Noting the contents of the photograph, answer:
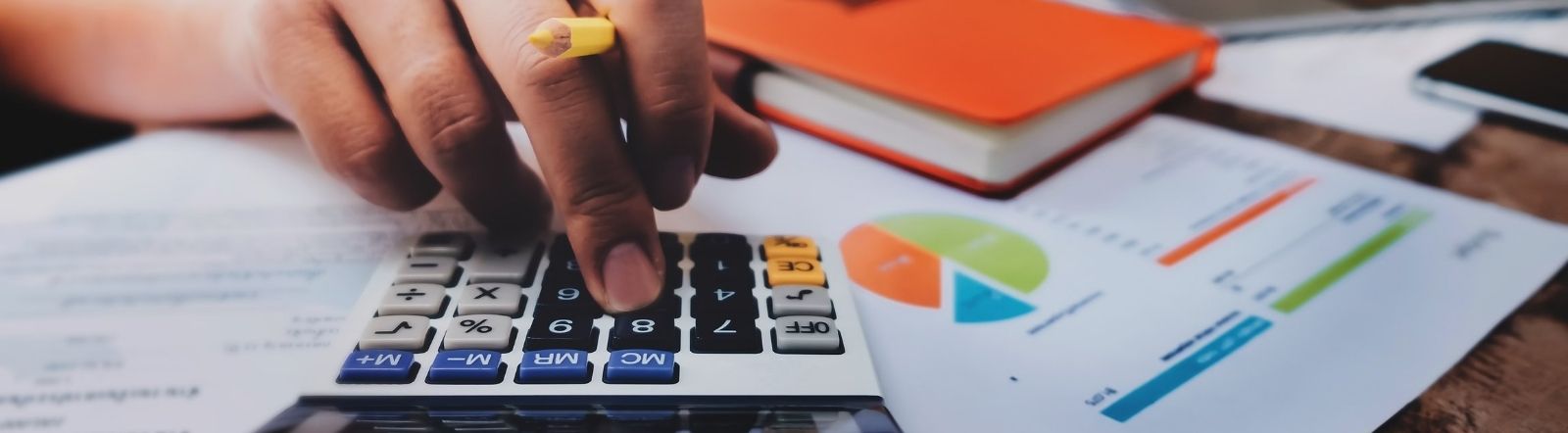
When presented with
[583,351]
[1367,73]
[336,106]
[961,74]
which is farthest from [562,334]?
[1367,73]

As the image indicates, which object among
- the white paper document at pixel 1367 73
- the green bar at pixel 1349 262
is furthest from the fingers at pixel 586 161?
the white paper document at pixel 1367 73

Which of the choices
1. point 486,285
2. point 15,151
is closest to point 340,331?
point 486,285

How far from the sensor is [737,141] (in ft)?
1.06

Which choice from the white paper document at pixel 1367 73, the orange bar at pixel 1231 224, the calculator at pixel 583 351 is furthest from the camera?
the white paper document at pixel 1367 73

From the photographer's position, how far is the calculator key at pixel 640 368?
237mm

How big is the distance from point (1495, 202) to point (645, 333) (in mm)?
353

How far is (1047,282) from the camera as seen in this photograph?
0.32 metres

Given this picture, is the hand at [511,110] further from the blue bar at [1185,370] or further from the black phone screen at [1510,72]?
the black phone screen at [1510,72]

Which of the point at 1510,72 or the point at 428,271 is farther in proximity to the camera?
the point at 1510,72

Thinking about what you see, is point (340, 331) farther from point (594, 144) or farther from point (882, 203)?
point (882, 203)

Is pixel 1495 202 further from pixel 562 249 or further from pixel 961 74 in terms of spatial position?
pixel 562 249

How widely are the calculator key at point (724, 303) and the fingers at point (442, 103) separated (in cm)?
8

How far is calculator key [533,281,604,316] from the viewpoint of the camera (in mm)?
264

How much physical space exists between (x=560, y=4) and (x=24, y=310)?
188 millimetres
